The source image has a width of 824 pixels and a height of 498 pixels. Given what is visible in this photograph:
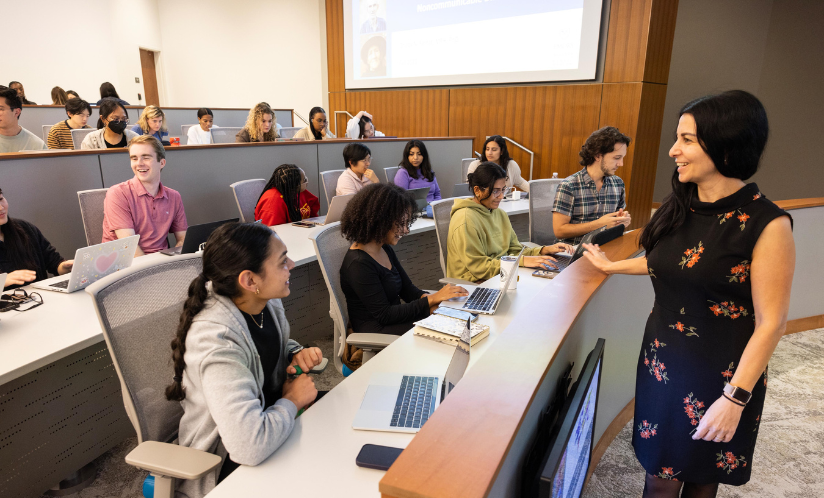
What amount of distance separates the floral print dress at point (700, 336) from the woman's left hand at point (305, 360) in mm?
965

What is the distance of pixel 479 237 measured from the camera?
2.39 meters

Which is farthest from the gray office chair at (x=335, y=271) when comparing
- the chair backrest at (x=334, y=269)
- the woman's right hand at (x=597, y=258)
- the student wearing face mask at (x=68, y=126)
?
the student wearing face mask at (x=68, y=126)

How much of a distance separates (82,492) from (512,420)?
1969 mm

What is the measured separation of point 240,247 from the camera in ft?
3.93

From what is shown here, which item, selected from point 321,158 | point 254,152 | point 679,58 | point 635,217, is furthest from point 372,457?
point 679,58

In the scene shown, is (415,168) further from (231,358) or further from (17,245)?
(231,358)

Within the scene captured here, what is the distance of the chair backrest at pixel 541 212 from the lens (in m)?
3.20

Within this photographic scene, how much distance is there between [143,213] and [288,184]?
2.99ft

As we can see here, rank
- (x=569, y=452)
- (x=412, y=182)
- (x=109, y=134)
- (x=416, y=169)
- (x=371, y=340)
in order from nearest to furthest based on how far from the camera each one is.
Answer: (x=569, y=452)
(x=371, y=340)
(x=109, y=134)
(x=412, y=182)
(x=416, y=169)

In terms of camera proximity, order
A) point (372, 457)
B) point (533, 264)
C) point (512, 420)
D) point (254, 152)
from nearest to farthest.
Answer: point (512, 420), point (372, 457), point (533, 264), point (254, 152)

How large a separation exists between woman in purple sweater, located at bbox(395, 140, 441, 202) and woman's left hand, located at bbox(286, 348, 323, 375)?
10.1 feet

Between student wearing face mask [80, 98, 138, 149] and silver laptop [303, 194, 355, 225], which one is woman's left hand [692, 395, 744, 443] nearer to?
silver laptop [303, 194, 355, 225]

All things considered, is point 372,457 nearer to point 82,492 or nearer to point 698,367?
point 698,367

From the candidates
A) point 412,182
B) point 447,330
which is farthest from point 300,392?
point 412,182
